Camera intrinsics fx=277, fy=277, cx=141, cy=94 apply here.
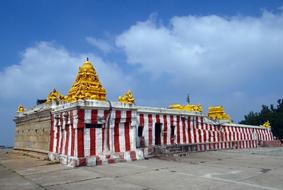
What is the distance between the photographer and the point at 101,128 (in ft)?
40.2

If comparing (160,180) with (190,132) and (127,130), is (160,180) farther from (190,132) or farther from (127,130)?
(190,132)

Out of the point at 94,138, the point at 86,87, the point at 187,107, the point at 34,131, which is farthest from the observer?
the point at 187,107

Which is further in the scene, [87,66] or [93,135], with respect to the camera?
[87,66]

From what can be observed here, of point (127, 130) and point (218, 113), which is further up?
point (218, 113)

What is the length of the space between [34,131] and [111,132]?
24.3ft

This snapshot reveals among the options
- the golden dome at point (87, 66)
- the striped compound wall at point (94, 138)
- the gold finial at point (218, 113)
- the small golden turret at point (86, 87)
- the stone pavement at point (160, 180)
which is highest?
the golden dome at point (87, 66)

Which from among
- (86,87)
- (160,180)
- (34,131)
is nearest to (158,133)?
(86,87)

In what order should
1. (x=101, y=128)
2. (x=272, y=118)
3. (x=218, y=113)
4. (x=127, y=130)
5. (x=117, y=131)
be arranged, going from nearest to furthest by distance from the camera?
(x=101, y=128) → (x=117, y=131) → (x=127, y=130) → (x=218, y=113) → (x=272, y=118)

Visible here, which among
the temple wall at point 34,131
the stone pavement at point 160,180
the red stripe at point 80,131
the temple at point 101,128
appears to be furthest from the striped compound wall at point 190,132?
the stone pavement at point 160,180

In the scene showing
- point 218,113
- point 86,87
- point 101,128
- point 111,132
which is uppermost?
point 86,87

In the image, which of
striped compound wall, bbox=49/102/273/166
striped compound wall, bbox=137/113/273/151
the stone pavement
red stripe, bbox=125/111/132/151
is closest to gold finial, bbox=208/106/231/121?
striped compound wall, bbox=137/113/273/151

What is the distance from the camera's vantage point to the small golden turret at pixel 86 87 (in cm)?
1380

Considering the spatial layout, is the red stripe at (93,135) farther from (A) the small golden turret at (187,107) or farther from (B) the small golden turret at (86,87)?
(A) the small golden turret at (187,107)

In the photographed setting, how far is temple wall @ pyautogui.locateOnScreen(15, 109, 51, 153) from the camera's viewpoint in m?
15.4
